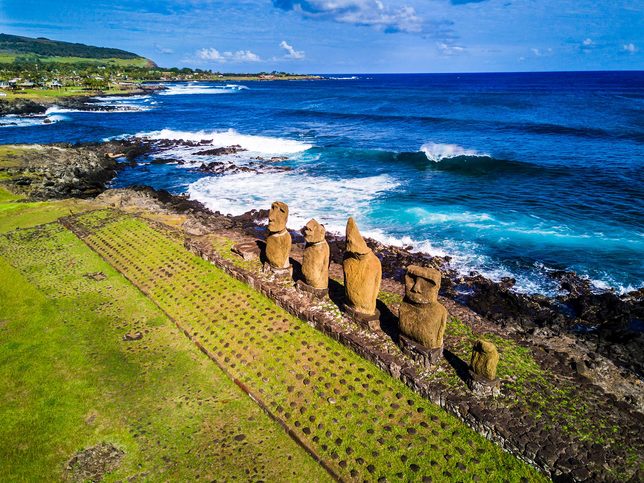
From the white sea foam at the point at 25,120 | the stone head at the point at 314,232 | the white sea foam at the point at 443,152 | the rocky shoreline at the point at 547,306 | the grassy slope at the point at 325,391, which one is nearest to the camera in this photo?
the grassy slope at the point at 325,391

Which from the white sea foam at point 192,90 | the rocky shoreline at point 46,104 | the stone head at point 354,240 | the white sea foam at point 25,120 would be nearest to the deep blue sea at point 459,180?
the white sea foam at point 25,120

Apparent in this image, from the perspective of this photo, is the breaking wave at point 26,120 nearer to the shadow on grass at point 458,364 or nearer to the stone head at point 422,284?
the stone head at point 422,284

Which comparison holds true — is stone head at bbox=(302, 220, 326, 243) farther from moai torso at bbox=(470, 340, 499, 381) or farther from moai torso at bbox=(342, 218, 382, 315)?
moai torso at bbox=(470, 340, 499, 381)

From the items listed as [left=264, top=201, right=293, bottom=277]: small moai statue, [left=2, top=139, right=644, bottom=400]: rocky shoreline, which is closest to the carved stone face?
[left=264, top=201, right=293, bottom=277]: small moai statue

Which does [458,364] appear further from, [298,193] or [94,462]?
[298,193]

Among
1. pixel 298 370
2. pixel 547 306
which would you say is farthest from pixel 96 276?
pixel 547 306

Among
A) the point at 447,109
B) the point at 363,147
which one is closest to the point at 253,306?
the point at 363,147

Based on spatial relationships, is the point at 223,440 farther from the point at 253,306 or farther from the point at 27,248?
the point at 27,248
